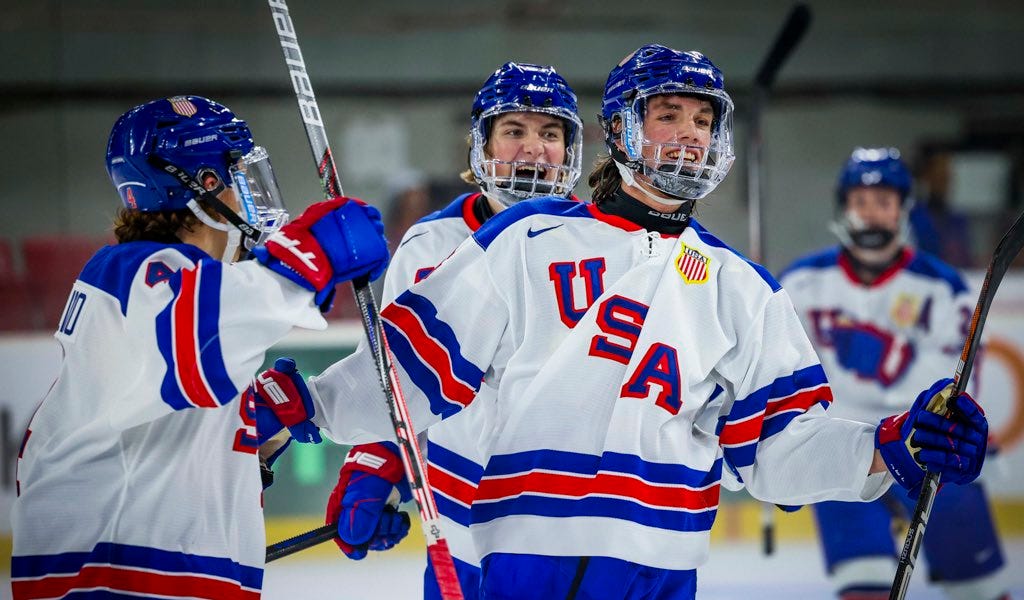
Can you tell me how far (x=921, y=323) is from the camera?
13.0 feet

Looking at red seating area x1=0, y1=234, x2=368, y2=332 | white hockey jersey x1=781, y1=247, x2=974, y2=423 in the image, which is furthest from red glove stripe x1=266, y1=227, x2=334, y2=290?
red seating area x1=0, y1=234, x2=368, y2=332

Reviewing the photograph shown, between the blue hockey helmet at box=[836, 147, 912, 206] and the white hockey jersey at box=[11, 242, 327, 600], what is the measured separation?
292cm

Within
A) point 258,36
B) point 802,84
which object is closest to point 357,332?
point 258,36

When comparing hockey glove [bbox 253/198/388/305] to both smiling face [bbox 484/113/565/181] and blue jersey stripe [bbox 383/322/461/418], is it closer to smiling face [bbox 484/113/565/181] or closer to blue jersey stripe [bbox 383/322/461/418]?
blue jersey stripe [bbox 383/322/461/418]

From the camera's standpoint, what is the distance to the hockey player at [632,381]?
170 cm

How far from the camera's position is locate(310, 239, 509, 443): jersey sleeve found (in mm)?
1795

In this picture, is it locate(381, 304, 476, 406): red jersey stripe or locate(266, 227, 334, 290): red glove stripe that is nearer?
locate(266, 227, 334, 290): red glove stripe

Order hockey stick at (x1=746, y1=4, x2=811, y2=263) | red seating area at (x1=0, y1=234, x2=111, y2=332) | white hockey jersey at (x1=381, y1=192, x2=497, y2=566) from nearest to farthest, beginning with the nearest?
1. white hockey jersey at (x1=381, y1=192, x2=497, y2=566)
2. hockey stick at (x1=746, y1=4, x2=811, y2=263)
3. red seating area at (x1=0, y1=234, x2=111, y2=332)

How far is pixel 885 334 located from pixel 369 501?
2266mm

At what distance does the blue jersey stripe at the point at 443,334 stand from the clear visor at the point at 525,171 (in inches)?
25.5

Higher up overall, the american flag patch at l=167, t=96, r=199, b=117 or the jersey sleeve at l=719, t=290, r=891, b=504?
the american flag patch at l=167, t=96, r=199, b=117

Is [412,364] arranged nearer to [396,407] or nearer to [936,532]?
[396,407]

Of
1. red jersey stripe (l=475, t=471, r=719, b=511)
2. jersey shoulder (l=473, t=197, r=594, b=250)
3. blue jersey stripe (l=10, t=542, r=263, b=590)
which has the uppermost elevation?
jersey shoulder (l=473, t=197, r=594, b=250)

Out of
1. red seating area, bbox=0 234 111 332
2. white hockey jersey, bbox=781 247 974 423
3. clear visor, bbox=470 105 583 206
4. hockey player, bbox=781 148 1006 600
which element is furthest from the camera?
red seating area, bbox=0 234 111 332
